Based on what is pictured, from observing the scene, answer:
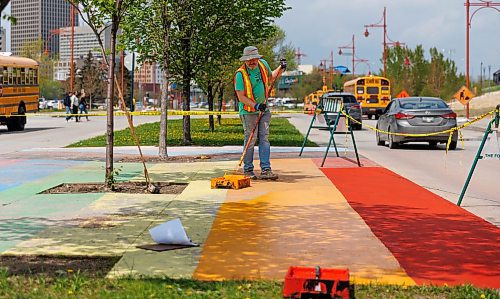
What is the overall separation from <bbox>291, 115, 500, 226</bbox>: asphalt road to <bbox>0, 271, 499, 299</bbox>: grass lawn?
12.7 feet

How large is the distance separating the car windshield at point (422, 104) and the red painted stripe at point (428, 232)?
31.4ft

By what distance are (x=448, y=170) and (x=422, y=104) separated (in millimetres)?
6634

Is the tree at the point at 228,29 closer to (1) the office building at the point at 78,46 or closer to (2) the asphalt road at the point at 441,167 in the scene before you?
(1) the office building at the point at 78,46

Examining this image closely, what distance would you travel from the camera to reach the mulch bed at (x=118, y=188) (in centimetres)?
1166

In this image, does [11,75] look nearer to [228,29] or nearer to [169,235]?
[228,29]

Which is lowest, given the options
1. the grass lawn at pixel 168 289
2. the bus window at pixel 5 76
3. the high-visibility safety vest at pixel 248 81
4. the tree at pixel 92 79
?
the grass lawn at pixel 168 289

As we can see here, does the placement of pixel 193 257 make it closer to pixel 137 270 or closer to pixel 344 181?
pixel 137 270

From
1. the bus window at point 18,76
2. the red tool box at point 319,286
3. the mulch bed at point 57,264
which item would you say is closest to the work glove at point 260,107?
the mulch bed at point 57,264

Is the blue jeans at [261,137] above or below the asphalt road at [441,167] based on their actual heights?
above

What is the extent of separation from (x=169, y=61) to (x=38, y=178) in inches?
255

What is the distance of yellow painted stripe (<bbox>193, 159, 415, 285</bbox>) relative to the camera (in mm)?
6539

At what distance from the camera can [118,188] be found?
1183 cm

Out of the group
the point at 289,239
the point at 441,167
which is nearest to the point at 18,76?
the point at 441,167

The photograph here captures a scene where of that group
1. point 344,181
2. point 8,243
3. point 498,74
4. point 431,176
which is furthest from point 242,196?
point 498,74
